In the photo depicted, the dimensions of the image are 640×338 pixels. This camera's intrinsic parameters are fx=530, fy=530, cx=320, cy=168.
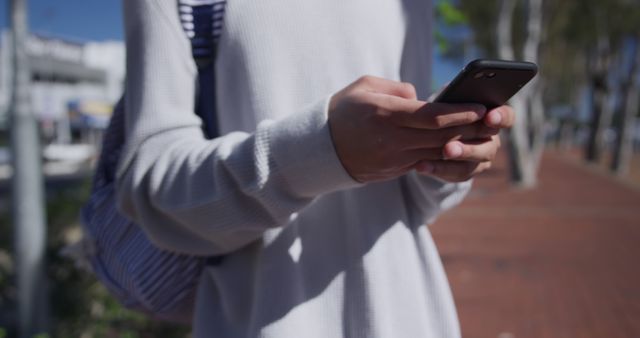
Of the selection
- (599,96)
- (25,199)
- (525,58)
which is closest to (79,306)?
(25,199)

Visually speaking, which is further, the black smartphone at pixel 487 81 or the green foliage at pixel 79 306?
the green foliage at pixel 79 306

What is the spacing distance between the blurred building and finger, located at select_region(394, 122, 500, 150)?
97.6 feet

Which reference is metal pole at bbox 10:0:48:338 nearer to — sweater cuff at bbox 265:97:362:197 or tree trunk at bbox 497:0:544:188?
sweater cuff at bbox 265:97:362:197

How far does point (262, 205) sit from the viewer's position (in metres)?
0.79

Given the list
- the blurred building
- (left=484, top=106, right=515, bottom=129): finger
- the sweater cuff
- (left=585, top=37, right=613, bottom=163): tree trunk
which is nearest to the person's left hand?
→ (left=484, top=106, right=515, bottom=129): finger

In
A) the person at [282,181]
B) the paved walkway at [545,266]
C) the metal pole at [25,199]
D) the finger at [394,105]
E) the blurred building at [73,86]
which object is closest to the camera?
the finger at [394,105]

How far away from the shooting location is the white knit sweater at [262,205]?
828 mm

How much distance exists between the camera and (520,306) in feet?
15.6

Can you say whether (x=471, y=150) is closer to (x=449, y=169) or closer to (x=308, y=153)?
(x=449, y=169)

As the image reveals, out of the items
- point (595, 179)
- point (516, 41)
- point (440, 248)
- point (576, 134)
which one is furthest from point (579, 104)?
point (440, 248)

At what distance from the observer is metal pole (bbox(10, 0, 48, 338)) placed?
268 cm

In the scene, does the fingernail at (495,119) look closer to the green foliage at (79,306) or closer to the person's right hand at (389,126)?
the person's right hand at (389,126)

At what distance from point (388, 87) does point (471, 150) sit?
0.52ft

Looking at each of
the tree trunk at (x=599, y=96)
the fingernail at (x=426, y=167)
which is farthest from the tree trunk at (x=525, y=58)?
the fingernail at (x=426, y=167)
